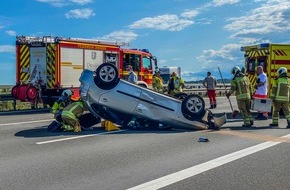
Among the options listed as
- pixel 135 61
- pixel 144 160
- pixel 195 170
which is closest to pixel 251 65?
pixel 135 61

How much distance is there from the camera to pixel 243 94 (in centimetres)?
1148

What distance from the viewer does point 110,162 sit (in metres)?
6.60

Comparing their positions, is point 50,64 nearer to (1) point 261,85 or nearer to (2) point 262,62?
(2) point 262,62

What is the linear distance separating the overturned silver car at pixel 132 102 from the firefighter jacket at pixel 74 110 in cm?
16

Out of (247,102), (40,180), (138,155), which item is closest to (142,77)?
(247,102)

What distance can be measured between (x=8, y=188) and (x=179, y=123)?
585 cm

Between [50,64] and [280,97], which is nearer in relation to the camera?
[280,97]

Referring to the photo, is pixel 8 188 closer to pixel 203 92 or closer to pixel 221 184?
pixel 221 184

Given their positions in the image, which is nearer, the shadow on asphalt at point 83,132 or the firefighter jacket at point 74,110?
the shadow on asphalt at point 83,132

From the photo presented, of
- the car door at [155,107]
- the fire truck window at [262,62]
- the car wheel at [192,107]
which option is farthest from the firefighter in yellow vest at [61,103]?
the fire truck window at [262,62]

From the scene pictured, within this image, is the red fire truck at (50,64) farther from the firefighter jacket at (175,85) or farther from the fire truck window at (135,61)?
the fire truck window at (135,61)

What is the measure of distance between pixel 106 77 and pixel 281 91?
4802 mm

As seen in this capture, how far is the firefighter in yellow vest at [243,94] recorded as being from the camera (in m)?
11.4

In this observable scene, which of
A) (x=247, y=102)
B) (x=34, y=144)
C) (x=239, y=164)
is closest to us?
(x=239, y=164)
